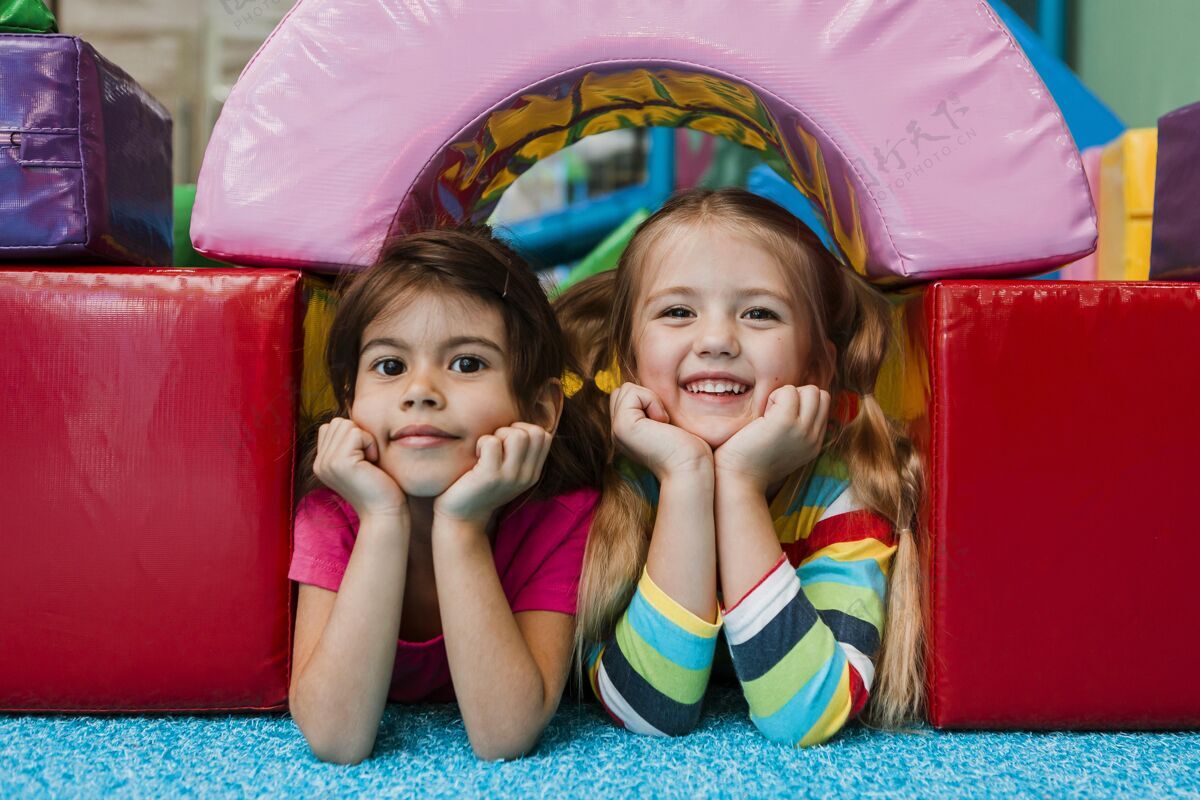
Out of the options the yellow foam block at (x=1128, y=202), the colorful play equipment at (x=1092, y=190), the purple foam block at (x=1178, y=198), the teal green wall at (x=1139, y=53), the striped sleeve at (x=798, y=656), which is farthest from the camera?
the teal green wall at (x=1139, y=53)

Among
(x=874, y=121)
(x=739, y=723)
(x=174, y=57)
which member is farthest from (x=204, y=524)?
(x=174, y=57)

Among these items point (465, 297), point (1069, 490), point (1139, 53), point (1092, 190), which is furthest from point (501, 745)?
point (1139, 53)

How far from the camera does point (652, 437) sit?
1.08 m

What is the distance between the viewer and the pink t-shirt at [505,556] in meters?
1.06

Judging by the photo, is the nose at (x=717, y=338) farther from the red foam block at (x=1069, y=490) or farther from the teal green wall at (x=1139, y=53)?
the teal green wall at (x=1139, y=53)

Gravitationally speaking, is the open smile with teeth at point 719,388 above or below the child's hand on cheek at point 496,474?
above

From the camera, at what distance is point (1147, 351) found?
1047mm

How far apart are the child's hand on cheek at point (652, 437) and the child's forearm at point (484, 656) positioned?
0.20 m

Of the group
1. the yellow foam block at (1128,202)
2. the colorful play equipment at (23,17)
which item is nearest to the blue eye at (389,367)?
the colorful play equipment at (23,17)

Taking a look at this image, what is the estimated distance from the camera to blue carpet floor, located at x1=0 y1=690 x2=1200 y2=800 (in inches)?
36.2

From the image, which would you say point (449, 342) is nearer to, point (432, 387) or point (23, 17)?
point (432, 387)

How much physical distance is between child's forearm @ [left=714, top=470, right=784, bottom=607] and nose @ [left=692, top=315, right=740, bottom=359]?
14 cm

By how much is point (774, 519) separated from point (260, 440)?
58cm

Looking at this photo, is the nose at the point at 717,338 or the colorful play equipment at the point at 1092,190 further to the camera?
the colorful play equipment at the point at 1092,190
